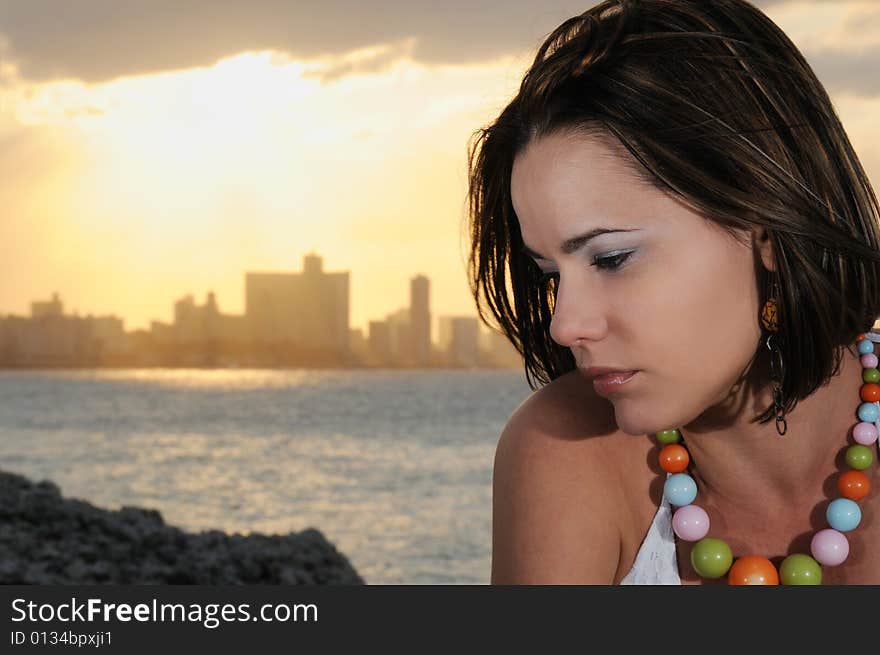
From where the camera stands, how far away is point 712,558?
193 cm

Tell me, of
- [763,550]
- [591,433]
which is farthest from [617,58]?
[763,550]

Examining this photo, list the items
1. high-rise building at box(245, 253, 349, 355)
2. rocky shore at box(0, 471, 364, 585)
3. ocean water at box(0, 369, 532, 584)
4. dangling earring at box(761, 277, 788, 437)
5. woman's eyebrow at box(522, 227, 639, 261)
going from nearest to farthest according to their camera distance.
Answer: woman's eyebrow at box(522, 227, 639, 261), dangling earring at box(761, 277, 788, 437), rocky shore at box(0, 471, 364, 585), ocean water at box(0, 369, 532, 584), high-rise building at box(245, 253, 349, 355)

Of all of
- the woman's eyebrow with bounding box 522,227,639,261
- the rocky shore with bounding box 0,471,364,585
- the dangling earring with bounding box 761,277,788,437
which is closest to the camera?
the woman's eyebrow with bounding box 522,227,639,261

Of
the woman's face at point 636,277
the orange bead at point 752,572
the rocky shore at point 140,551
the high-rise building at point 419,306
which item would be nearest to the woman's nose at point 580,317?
the woman's face at point 636,277

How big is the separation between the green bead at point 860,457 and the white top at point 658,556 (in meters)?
0.06

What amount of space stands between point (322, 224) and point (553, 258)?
130ft

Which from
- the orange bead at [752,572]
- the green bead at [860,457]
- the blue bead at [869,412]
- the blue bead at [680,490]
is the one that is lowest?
the orange bead at [752,572]

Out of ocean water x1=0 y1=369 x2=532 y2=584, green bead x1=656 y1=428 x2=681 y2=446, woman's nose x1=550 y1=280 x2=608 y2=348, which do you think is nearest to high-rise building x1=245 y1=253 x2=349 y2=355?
ocean water x1=0 y1=369 x2=532 y2=584

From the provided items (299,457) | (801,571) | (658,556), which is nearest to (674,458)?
(658,556)

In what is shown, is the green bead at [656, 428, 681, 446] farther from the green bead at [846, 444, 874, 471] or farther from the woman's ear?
the woman's ear

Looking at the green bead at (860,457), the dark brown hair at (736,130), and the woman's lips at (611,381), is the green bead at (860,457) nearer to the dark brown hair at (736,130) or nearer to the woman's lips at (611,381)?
the dark brown hair at (736,130)

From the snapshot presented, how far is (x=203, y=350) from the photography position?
48625 millimetres

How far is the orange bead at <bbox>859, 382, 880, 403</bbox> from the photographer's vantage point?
198 cm

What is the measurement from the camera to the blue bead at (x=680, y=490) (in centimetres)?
198
